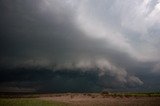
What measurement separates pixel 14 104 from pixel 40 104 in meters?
4.95

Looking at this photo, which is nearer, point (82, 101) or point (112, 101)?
point (112, 101)

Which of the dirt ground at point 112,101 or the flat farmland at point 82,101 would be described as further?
the dirt ground at point 112,101

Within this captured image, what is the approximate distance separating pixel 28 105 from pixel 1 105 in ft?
16.5

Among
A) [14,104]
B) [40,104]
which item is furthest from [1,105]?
[40,104]

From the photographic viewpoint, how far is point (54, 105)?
4934 cm

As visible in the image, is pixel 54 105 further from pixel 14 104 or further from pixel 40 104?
pixel 14 104

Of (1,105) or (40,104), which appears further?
(40,104)

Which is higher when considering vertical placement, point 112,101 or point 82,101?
point 82,101

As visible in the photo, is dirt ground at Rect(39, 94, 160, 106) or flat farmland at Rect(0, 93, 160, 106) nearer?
flat farmland at Rect(0, 93, 160, 106)

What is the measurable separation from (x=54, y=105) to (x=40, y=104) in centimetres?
271

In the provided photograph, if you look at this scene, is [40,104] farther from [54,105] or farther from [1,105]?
[1,105]

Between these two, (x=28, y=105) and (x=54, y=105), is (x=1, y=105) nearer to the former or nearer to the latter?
(x=28, y=105)

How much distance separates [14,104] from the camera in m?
47.3

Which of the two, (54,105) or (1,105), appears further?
(54,105)
